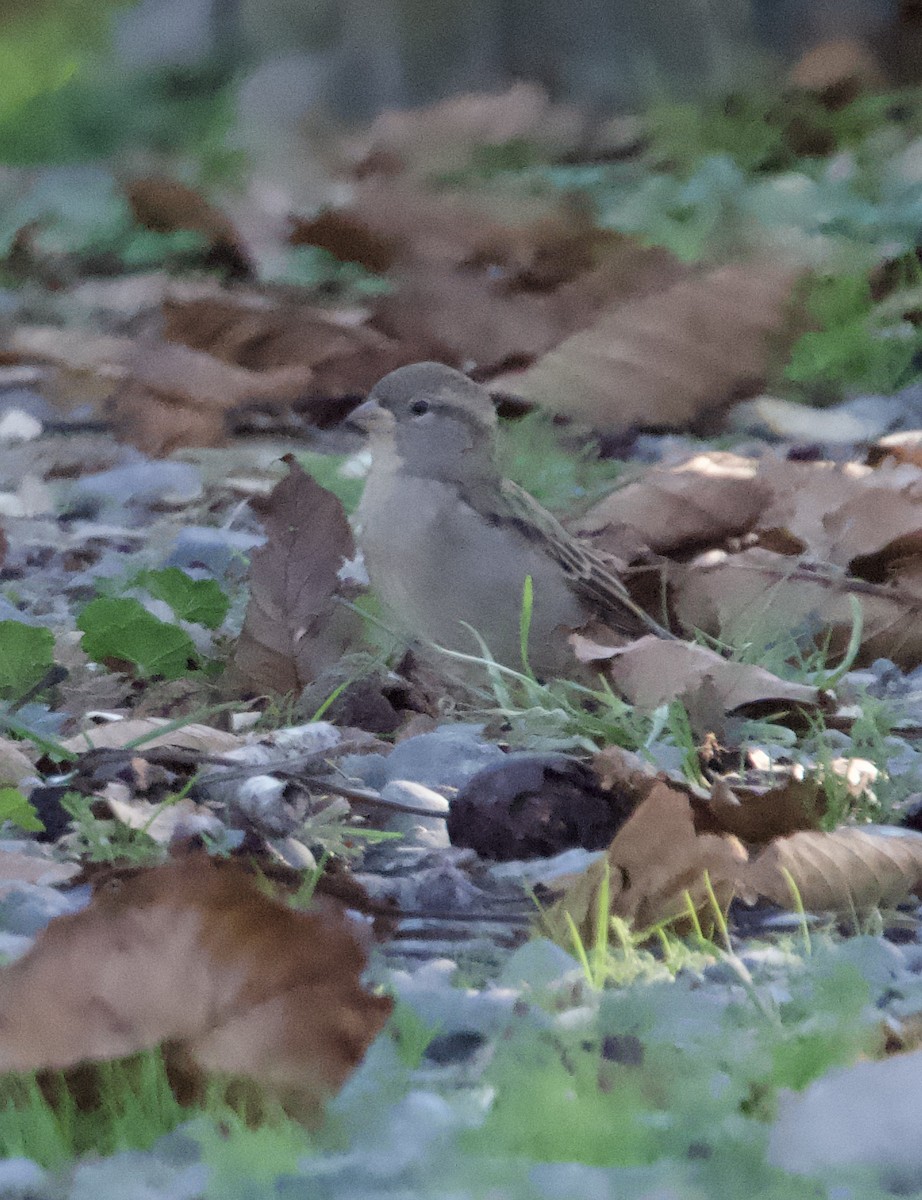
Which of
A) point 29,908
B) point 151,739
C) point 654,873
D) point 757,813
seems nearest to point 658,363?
point 151,739

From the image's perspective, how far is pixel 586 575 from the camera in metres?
3.12

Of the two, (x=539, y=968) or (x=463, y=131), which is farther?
(x=463, y=131)

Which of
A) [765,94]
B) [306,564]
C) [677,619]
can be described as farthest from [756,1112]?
[765,94]

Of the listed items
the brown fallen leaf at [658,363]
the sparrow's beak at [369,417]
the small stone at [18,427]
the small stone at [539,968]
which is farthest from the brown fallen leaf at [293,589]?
the small stone at [18,427]

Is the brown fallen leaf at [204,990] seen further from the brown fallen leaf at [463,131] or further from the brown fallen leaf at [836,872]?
A: the brown fallen leaf at [463,131]

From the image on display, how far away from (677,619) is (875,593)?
0.33 m

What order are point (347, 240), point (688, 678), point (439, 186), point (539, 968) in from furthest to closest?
1. point (439, 186)
2. point (347, 240)
3. point (688, 678)
4. point (539, 968)

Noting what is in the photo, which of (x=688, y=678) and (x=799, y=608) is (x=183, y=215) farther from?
(x=688, y=678)

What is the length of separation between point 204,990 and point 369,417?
81.3 inches

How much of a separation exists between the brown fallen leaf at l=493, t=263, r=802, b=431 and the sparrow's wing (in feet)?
5.63

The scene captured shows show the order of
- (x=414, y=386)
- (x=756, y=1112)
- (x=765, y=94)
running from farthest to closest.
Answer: (x=765, y=94)
(x=414, y=386)
(x=756, y=1112)

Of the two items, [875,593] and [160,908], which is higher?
[160,908]

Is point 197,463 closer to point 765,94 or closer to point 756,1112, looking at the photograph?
point 756,1112

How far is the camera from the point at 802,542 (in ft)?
11.4
